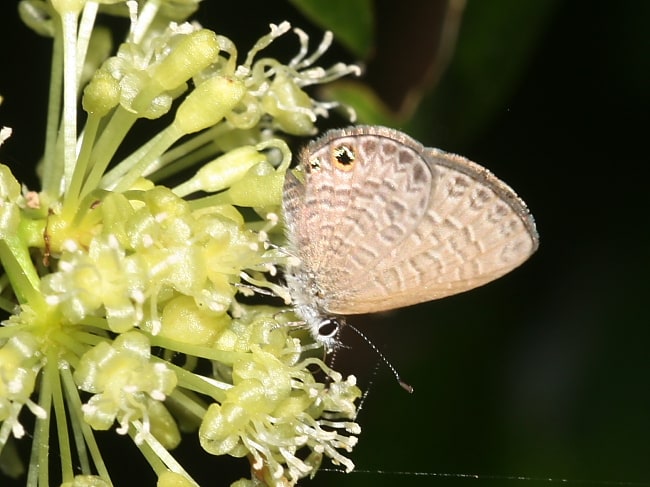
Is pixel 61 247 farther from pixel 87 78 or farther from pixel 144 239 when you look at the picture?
pixel 87 78

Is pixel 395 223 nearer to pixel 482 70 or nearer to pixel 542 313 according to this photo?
pixel 482 70

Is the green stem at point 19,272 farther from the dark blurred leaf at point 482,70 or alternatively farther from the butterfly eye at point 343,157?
the dark blurred leaf at point 482,70

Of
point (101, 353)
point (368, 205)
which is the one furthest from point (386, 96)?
point (101, 353)

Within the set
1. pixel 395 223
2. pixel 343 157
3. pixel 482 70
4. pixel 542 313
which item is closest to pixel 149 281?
pixel 343 157

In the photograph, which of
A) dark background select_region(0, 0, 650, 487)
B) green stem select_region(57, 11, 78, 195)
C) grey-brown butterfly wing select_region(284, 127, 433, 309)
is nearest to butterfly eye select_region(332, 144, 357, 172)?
grey-brown butterfly wing select_region(284, 127, 433, 309)

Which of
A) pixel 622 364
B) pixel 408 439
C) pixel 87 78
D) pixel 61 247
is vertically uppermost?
pixel 87 78

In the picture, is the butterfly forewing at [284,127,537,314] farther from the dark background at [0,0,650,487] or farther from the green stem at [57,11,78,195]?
the dark background at [0,0,650,487]

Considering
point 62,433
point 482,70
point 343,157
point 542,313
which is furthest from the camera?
point 542,313

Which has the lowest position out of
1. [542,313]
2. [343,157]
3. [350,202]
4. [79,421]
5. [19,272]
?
[542,313]
